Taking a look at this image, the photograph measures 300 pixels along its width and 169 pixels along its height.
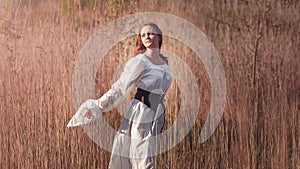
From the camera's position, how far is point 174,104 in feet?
9.68

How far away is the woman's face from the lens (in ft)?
7.49

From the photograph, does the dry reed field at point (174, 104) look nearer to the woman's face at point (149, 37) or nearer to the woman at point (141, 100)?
the woman at point (141, 100)

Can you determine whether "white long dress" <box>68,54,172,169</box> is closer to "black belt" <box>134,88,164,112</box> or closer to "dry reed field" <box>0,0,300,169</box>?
"black belt" <box>134,88,164,112</box>

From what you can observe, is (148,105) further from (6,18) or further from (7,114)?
(6,18)

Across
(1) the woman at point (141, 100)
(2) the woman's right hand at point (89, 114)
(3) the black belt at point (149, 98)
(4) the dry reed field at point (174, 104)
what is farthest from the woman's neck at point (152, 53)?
(4) the dry reed field at point (174, 104)

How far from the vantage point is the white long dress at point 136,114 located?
2.24 metres

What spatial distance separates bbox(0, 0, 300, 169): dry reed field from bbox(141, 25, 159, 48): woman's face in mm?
557

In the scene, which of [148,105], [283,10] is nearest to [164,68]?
[148,105]

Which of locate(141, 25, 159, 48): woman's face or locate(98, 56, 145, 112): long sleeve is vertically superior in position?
locate(141, 25, 159, 48): woman's face

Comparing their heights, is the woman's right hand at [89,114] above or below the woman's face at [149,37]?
below

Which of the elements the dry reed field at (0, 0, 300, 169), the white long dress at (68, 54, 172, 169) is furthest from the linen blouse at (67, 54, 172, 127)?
the dry reed field at (0, 0, 300, 169)

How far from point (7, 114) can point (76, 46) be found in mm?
685

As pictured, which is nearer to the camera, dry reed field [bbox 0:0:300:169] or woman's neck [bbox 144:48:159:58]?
woman's neck [bbox 144:48:159:58]

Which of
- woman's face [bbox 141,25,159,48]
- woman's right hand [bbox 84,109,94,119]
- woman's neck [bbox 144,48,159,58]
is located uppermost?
woman's face [bbox 141,25,159,48]
